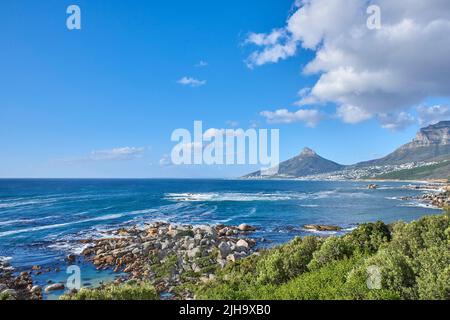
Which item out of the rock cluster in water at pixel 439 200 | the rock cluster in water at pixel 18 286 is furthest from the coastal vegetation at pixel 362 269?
the rock cluster in water at pixel 439 200

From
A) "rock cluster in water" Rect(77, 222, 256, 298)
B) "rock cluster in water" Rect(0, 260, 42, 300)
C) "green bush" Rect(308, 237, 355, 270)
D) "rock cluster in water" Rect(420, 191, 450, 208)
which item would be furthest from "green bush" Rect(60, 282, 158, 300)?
"rock cluster in water" Rect(420, 191, 450, 208)

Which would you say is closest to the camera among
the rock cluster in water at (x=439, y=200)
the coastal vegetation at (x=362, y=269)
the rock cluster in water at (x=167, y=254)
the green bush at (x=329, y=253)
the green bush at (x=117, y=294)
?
the coastal vegetation at (x=362, y=269)

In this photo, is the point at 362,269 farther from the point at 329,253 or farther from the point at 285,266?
the point at 285,266

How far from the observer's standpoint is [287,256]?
14.3 metres

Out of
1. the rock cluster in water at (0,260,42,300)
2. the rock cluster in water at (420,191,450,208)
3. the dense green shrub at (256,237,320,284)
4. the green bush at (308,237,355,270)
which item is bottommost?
the rock cluster in water at (0,260,42,300)

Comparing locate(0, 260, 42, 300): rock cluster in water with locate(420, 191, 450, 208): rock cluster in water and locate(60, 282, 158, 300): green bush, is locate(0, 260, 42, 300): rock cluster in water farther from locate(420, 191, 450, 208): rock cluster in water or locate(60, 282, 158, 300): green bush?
locate(420, 191, 450, 208): rock cluster in water

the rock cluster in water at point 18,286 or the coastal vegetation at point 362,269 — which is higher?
the coastal vegetation at point 362,269

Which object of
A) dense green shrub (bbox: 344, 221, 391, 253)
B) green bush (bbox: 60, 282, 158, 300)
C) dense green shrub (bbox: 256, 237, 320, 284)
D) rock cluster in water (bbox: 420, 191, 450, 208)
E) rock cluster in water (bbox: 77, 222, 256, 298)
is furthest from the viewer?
rock cluster in water (bbox: 420, 191, 450, 208)

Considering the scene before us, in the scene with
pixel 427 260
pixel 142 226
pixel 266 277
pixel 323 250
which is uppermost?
pixel 427 260

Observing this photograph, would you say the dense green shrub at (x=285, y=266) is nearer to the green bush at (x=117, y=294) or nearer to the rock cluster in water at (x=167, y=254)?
the green bush at (x=117, y=294)

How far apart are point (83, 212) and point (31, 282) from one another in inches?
1602
